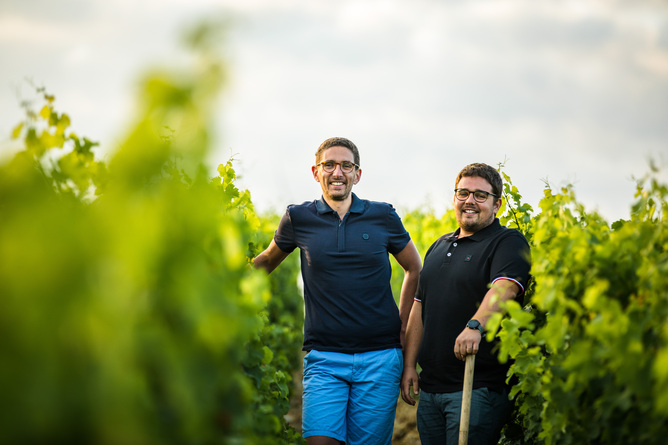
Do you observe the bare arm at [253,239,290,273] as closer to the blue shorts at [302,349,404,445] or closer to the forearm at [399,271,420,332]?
the blue shorts at [302,349,404,445]

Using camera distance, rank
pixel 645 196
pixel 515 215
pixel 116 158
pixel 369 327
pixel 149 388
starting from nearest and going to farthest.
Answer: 1. pixel 116 158
2. pixel 149 388
3. pixel 645 196
4. pixel 369 327
5. pixel 515 215

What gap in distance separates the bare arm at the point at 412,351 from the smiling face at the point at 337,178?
965 mm

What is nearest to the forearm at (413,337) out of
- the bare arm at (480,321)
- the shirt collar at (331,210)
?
the bare arm at (480,321)

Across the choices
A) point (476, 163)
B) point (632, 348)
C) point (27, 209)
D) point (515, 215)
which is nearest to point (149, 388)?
point (27, 209)

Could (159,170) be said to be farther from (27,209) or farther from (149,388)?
(149,388)

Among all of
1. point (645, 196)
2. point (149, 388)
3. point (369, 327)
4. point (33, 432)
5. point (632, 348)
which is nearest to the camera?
point (33, 432)

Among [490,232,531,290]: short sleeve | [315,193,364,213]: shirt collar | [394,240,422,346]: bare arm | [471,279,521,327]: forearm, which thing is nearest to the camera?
[471,279,521,327]: forearm

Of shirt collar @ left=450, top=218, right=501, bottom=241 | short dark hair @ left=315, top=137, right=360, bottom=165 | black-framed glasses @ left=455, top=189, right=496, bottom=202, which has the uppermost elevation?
short dark hair @ left=315, top=137, right=360, bottom=165

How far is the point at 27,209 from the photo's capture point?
4.42 feet

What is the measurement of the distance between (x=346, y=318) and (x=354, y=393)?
1.75 feet

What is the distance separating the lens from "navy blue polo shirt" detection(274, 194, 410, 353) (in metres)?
4.14

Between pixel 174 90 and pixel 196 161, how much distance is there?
0.18 m

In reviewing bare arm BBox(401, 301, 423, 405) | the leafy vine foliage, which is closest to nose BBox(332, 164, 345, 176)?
bare arm BBox(401, 301, 423, 405)

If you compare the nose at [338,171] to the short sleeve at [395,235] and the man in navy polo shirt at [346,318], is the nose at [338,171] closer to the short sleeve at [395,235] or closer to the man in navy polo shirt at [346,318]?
the man in navy polo shirt at [346,318]
